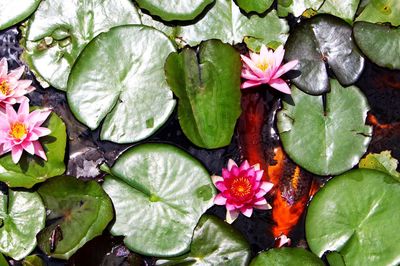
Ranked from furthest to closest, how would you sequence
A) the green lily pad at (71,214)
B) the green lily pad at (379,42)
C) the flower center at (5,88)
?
the green lily pad at (379,42)
the flower center at (5,88)
the green lily pad at (71,214)

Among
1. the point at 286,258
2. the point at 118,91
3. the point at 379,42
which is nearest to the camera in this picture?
the point at 286,258

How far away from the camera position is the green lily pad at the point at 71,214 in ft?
9.14

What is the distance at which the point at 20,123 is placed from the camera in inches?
112

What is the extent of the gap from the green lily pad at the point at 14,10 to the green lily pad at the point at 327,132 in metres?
1.32

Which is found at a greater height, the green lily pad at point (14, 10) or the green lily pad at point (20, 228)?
the green lily pad at point (14, 10)

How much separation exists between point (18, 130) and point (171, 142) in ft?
2.32

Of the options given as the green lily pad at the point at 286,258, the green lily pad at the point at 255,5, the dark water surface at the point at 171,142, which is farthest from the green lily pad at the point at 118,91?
the green lily pad at the point at 286,258

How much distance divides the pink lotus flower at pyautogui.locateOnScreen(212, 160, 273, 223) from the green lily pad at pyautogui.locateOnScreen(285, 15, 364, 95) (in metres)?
0.50

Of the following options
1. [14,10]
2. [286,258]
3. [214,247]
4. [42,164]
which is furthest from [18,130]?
[286,258]

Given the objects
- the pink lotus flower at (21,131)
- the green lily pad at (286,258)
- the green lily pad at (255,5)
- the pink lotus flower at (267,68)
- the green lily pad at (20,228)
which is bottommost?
the green lily pad at (286,258)

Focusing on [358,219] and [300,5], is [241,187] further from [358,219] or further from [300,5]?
[300,5]

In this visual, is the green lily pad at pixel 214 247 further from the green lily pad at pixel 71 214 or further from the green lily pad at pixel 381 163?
the green lily pad at pixel 381 163

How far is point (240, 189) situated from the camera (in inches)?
111

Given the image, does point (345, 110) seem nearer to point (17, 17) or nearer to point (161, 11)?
point (161, 11)
